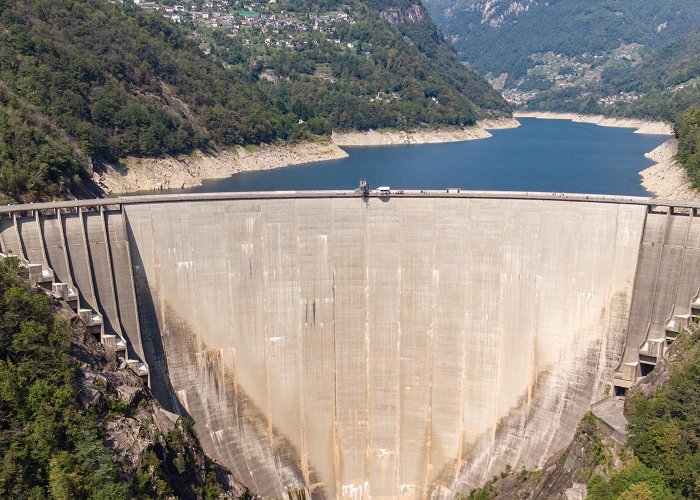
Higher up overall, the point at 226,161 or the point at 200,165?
the point at 200,165

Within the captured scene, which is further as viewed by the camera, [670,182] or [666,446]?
[670,182]

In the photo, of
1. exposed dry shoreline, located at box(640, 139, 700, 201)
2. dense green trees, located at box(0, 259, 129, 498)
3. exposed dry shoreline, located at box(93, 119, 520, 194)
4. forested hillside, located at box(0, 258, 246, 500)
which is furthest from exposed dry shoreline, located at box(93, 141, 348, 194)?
exposed dry shoreline, located at box(640, 139, 700, 201)

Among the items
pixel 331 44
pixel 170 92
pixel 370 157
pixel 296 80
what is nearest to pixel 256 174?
pixel 170 92

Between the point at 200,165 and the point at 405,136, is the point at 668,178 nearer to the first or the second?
the point at 200,165

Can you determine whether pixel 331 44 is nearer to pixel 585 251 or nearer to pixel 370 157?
pixel 370 157

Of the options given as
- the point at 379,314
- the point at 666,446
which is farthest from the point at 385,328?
the point at 666,446
